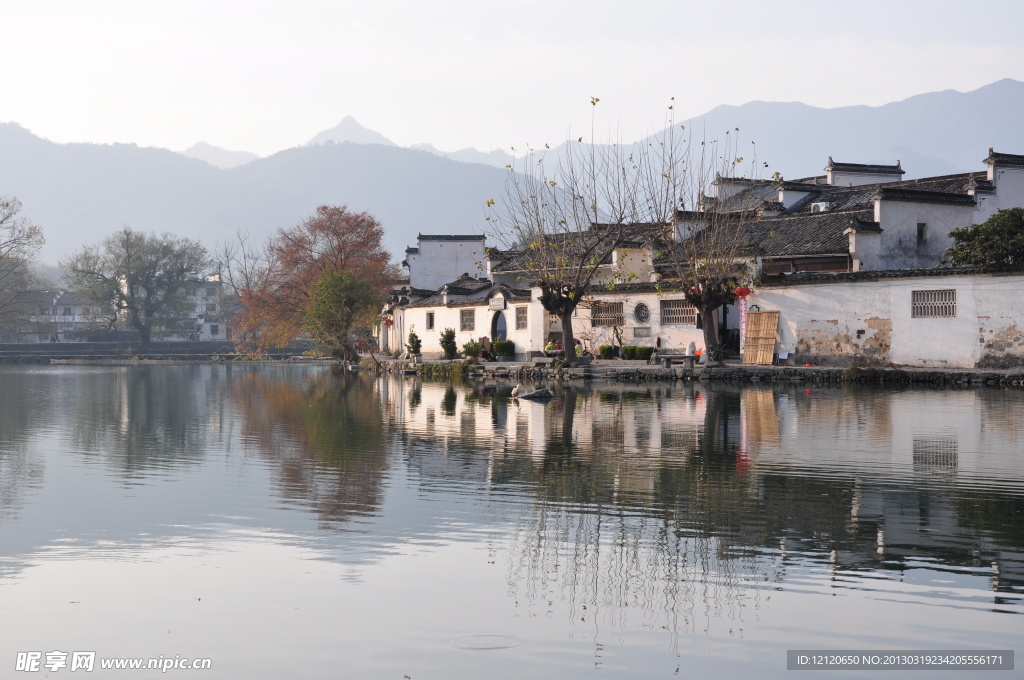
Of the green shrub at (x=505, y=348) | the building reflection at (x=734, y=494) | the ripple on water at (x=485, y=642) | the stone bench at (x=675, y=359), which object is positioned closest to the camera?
the ripple on water at (x=485, y=642)

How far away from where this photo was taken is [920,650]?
6.54 meters

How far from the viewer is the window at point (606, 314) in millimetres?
40719

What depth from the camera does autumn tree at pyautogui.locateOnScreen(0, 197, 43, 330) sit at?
70125 mm

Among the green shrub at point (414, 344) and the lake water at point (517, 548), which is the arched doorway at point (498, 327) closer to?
the green shrub at point (414, 344)

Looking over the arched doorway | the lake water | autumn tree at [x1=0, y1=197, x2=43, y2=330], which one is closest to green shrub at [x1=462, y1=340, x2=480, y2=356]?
A: the arched doorway

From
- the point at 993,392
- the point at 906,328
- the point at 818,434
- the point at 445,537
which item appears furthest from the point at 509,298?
the point at 445,537

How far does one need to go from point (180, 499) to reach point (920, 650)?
Result: 8.49m

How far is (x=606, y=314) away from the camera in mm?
41219

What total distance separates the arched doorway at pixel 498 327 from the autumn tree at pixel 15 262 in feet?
126

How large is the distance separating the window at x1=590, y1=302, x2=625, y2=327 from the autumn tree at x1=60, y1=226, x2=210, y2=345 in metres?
49.3

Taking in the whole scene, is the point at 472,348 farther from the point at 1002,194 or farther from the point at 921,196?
the point at 1002,194

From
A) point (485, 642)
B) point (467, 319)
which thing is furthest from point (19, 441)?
point (467, 319)

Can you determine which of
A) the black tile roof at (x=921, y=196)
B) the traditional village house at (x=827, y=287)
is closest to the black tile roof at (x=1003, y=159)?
the traditional village house at (x=827, y=287)

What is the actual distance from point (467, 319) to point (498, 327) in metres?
1.93
